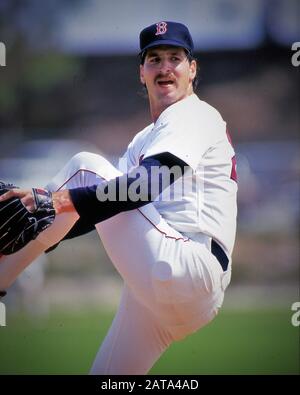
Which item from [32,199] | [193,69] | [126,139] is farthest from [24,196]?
[126,139]

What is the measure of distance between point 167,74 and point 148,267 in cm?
55

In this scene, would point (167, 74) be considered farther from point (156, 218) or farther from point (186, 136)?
point (156, 218)

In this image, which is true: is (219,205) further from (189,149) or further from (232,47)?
(232,47)

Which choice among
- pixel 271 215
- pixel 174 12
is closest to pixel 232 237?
pixel 174 12

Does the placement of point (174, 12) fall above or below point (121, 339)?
above

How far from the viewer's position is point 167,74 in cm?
196

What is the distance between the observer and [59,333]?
388 cm

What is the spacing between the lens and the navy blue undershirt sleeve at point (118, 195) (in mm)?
1657

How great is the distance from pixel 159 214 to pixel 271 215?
3.18 metres

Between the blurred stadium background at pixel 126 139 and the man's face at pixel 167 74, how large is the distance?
147 centimetres

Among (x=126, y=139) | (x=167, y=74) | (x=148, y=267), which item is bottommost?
(x=148, y=267)

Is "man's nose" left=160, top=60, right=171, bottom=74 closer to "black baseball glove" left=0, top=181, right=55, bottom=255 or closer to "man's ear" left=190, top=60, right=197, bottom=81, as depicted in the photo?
"man's ear" left=190, top=60, right=197, bottom=81

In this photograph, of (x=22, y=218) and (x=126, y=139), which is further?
(x=126, y=139)

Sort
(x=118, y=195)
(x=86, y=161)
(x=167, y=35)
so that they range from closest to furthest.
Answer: (x=118, y=195), (x=86, y=161), (x=167, y=35)
